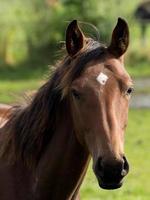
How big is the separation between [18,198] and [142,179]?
5864 mm

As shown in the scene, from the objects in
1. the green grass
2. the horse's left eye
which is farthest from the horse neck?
the green grass

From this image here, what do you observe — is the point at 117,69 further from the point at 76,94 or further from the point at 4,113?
the point at 4,113

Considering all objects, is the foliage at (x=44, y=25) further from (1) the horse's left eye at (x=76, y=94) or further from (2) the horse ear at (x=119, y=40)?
(1) the horse's left eye at (x=76, y=94)

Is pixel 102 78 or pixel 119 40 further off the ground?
pixel 119 40

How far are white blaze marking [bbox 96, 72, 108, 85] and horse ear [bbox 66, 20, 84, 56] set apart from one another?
31cm

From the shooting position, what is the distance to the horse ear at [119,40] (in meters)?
4.14

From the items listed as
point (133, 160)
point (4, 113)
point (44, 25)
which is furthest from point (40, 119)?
point (44, 25)

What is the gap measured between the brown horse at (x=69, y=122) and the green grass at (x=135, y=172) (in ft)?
13.1

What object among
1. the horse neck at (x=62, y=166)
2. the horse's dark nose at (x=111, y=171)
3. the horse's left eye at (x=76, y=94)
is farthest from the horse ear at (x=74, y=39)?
the horse's dark nose at (x=111, y=171)

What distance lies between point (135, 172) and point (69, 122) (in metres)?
6.39

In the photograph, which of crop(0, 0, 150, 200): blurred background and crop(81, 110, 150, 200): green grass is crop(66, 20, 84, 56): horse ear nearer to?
crop(81, 110, 150, 200): green grass

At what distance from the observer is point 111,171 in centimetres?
364

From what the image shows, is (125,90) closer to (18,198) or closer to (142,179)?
(18,198)

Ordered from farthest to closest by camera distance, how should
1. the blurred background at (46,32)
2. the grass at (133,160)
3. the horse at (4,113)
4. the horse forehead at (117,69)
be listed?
the blurred background at (46,32)
the grass at (133,160)
the horse at (4,113)
the horse forehead at (117,69)
